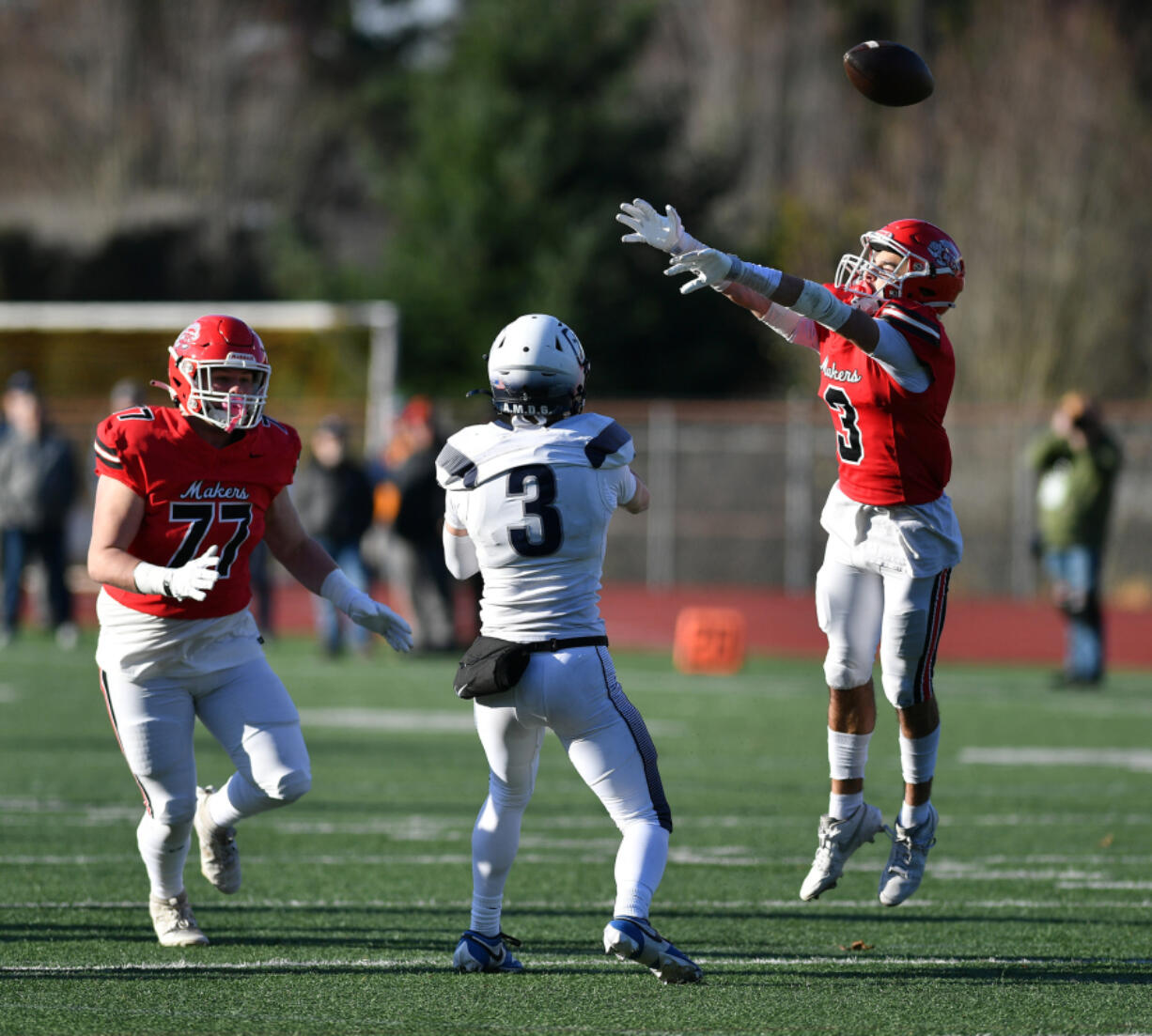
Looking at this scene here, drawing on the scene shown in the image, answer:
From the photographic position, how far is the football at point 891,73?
5754mm

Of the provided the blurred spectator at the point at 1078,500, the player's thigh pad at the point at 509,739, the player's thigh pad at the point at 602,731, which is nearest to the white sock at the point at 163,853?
the player's thigh pad at the point at 509,739

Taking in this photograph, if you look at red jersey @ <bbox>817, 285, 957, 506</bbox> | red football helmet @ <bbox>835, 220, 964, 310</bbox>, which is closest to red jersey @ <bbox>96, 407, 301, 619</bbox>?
red jersey @ <bbox>817, 285, 957, 506</bbox>

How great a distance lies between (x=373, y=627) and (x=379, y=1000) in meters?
1.20

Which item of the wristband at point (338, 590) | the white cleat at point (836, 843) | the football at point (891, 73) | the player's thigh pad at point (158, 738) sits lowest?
the white cleat at point (836, 843)

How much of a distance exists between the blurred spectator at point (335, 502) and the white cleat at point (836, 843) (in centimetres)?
890

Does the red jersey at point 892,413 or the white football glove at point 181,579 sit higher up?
the red jersey at point 892,413

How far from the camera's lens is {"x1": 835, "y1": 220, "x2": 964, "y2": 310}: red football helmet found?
5.77 meters

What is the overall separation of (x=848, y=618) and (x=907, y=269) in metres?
1.15

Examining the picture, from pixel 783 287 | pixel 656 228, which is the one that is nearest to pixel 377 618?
pixel 656 228

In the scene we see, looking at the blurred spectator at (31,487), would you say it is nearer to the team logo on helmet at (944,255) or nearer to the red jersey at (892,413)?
the red jersey at (892,413)

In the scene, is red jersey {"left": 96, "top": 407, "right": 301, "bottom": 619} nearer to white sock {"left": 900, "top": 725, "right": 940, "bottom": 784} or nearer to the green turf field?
the green turf field

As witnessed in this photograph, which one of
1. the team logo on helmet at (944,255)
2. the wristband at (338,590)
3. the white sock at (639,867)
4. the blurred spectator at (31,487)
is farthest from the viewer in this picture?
the blurred spectator at (31,487)

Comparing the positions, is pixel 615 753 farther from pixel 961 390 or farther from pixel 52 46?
pixel 52 46

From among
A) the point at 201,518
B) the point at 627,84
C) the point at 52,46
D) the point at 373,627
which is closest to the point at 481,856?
the point at 373,627
